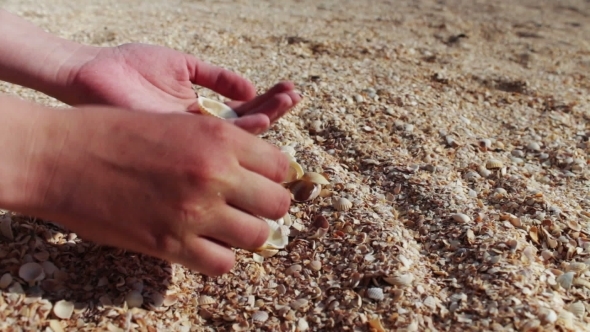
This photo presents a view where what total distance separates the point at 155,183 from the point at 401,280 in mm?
603

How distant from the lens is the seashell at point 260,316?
1.25 m

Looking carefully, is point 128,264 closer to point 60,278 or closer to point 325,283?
point 60,278

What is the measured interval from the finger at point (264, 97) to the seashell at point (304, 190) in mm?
256

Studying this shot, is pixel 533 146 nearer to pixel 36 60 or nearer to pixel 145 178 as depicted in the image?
Answer: pixel 145 178

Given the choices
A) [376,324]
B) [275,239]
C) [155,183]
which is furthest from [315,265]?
[155,183]

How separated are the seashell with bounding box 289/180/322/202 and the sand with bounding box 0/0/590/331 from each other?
3 centimetres

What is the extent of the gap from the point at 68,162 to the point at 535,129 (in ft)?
5.90

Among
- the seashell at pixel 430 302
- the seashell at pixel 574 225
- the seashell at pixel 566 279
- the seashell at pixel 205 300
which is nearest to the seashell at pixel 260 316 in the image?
the seashell at pixel 205 300

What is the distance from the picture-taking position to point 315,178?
165cm

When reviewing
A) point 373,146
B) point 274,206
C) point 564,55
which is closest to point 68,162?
point 274,206

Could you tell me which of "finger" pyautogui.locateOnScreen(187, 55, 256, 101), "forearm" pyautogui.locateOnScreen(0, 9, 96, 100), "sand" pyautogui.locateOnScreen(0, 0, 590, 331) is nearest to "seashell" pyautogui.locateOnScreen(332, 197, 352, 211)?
"sand" pyautogui.locateOnScreen(0, 0, 590, 331)

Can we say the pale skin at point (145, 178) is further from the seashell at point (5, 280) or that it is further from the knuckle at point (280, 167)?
the seashell at point (5, 280)

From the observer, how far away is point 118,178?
108 cm

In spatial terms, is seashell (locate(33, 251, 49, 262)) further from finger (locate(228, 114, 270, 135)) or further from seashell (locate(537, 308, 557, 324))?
seashell (locate(537, 308, 557, 324))
